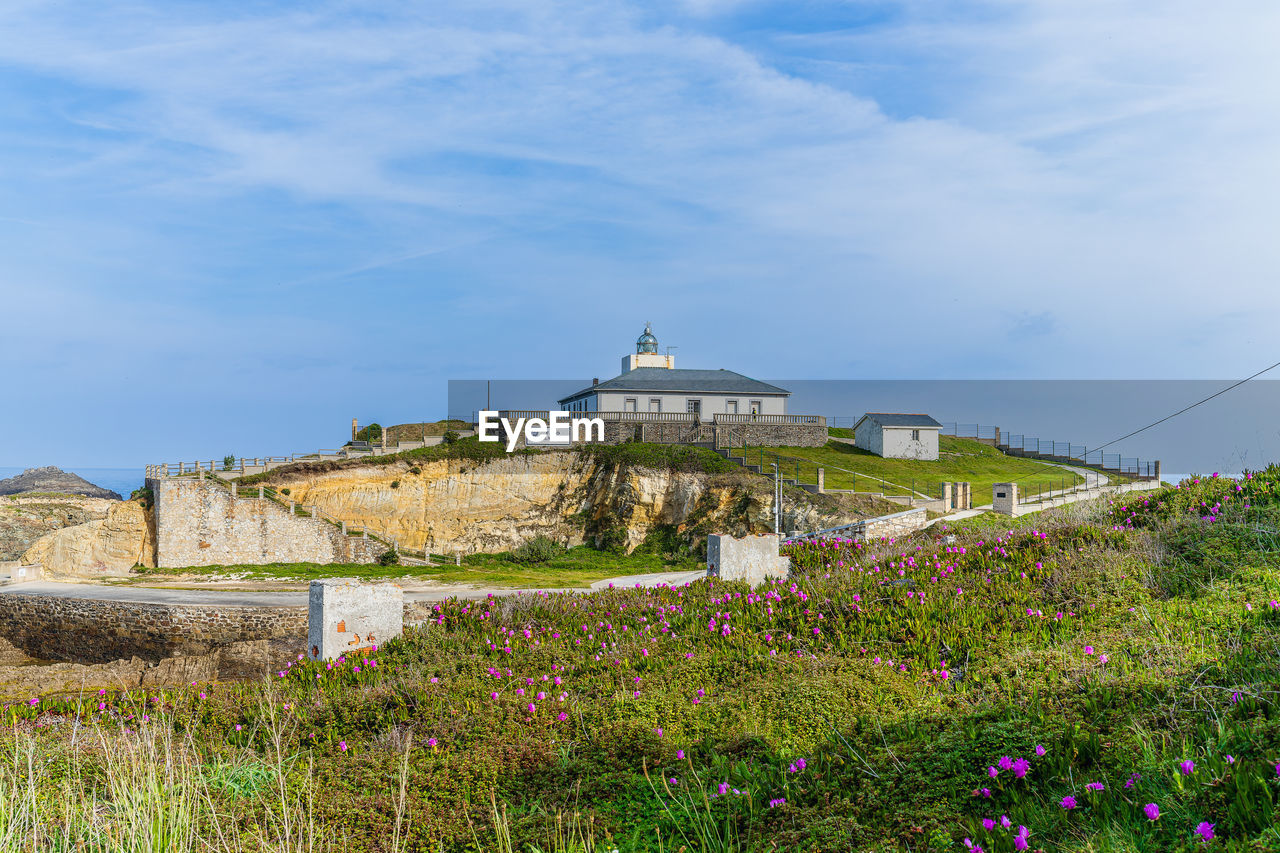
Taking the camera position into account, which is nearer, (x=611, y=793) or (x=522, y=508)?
(x=611, y=793)

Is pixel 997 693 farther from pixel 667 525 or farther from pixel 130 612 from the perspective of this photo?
pixel 667 525

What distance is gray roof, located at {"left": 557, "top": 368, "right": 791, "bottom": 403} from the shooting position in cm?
5509

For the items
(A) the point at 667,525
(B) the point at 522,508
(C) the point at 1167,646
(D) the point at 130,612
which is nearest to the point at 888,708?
(C) the point at 1167,646

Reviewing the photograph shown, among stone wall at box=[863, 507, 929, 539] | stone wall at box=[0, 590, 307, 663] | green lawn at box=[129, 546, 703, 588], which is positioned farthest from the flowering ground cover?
green lawn at box=[129, 546, 703, 588]

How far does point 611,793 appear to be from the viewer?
583cm

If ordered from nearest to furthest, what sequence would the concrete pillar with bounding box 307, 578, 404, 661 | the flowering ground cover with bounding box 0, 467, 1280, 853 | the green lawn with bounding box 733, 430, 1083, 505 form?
the flowering ground cover with bounding box 0, 467, 1280, 853, the concrete pillar with bounding box 307, 578, 404, 661, the green lawn with bounding box 733, 430, 1083, 505

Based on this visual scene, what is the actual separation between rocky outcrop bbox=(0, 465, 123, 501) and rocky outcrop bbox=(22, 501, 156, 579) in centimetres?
3454

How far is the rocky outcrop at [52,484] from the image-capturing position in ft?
234

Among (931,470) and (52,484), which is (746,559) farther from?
(52,484)

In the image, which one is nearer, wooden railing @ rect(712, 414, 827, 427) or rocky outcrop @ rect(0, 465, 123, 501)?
wooden railing @ rect(712, 414, 827, 427)

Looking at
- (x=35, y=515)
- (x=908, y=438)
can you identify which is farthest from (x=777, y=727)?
(x=35, y=515)

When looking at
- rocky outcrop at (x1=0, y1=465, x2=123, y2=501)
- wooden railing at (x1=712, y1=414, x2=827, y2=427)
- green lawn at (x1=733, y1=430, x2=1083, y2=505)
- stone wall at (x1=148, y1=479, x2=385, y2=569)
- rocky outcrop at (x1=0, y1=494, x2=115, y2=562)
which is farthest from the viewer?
rocky outcrop at (x1=0, y1=465, x2=123, y2=501)

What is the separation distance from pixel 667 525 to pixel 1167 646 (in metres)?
37.7

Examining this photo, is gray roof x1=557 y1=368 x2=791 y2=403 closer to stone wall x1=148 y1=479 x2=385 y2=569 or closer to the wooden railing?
the wooden railing
